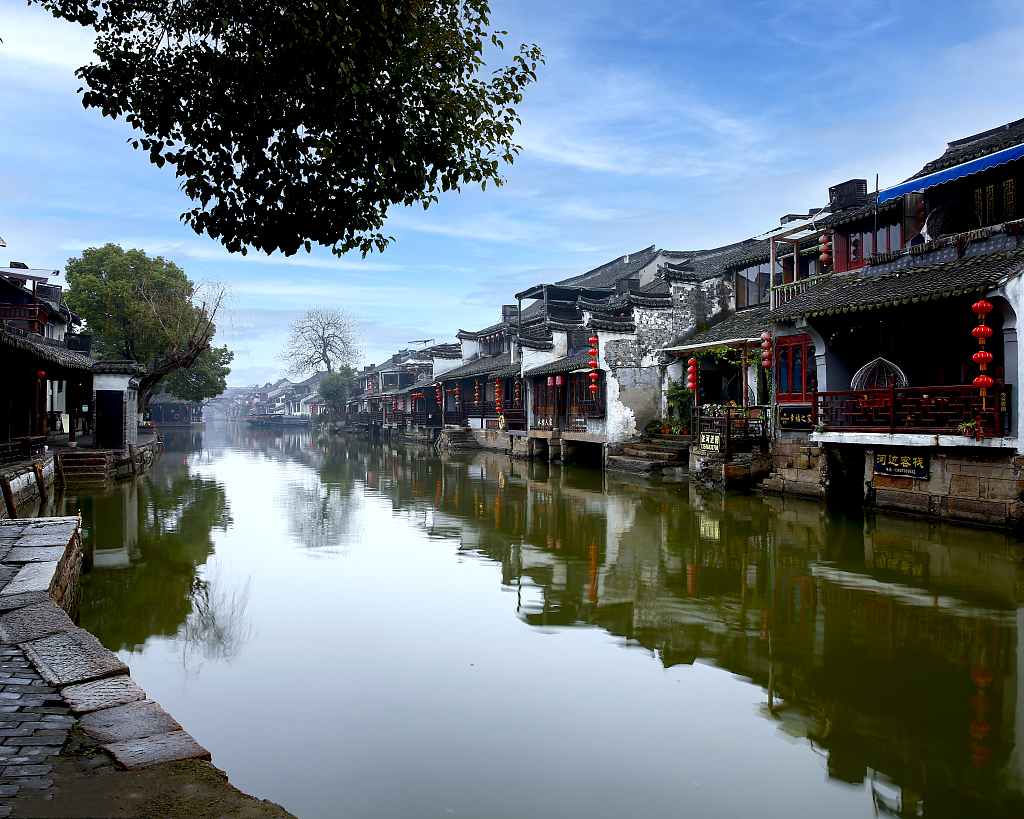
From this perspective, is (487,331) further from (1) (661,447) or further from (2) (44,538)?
(2) (44,538)

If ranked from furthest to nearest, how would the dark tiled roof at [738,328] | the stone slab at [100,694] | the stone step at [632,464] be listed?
the stone step at [632,464], the dark tiled roof at [738,328], the stone slab at [100,694]

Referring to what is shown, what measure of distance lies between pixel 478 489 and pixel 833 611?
1200 cm

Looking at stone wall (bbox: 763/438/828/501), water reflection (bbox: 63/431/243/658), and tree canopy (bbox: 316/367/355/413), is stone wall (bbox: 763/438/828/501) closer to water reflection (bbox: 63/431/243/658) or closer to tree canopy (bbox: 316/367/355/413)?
water reflection (bbox: 63/431/243/658)

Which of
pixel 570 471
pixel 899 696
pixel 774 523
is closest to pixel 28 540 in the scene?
pixel 899 696

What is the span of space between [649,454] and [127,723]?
17572 millimetres

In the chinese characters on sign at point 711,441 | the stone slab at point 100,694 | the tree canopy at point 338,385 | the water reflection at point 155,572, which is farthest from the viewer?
the tree canopy at point 338,385

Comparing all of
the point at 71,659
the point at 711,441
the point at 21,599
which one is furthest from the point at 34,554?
the point at 711,441

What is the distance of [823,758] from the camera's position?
454cm

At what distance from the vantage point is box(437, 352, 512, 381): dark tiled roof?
33.5 meters

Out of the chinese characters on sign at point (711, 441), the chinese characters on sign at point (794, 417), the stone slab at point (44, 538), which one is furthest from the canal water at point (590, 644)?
the chinese characters on sign at point (711, 441)

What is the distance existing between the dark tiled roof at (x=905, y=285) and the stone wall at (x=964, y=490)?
2.60 metres

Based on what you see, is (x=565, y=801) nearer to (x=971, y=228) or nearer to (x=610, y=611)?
(x=610, y=611)

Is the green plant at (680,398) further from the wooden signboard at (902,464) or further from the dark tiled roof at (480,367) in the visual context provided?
the dark tiled roof at (480,367)

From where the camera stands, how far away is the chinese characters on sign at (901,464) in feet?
39.5
